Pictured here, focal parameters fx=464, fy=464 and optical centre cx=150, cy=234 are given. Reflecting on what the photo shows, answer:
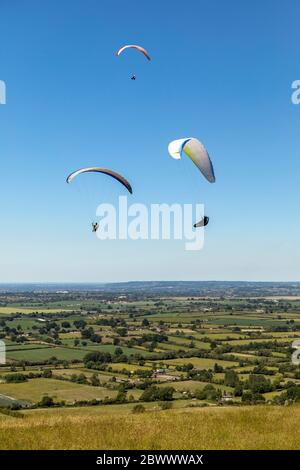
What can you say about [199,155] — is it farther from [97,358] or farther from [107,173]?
[97,358]

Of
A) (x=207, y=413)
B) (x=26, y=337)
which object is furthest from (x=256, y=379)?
(x=26, y=337)

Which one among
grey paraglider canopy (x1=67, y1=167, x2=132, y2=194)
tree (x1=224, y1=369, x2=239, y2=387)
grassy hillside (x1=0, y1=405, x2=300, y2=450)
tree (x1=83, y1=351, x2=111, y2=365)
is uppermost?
grey paraglider canopy (x1=67, y1=167, x2=132, y2=194)

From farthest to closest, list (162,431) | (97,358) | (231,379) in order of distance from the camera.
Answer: (97,358)
(231,379)
(162,431)

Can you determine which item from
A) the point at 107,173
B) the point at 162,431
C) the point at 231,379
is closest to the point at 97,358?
the point at 231,379

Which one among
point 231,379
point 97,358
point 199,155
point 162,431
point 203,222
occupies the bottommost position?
point 97,358

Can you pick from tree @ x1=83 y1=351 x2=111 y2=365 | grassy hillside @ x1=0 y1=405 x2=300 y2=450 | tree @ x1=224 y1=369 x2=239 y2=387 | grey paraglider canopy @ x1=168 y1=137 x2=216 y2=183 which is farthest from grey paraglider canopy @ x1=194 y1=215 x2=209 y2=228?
tree @ x1=83 y1=351 x2=111 y2=365

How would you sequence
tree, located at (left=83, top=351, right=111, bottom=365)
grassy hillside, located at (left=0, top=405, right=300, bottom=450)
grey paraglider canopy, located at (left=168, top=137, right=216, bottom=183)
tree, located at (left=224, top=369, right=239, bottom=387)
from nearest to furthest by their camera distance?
1. grassy hillside, located at (left=0, top=405, right=300, bottom=450)
2. grey paraglider canopy, located at (left=168, top=137, right=216, bottom=183)
3. tree, located at (left=224, top=369, right=239, bottom=387)
4. tree, located at (left=83, top=351, right=111, bottom=365)

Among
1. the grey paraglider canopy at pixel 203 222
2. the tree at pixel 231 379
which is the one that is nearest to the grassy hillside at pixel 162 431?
the grey paraglider canopy at pixel 203 222

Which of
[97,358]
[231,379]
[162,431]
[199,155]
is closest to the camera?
[162,431]

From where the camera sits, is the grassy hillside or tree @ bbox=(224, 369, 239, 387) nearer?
the grassy hillside

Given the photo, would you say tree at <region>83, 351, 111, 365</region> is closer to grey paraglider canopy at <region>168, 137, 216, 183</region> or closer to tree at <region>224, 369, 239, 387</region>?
tree at <region>224, 369, 239, 387</region>
